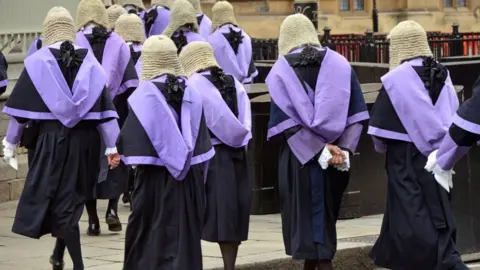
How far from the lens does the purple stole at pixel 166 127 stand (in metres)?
9.88

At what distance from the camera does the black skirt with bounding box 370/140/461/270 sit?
35.2ft

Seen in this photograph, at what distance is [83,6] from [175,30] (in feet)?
5.37

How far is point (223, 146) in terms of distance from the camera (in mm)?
11500

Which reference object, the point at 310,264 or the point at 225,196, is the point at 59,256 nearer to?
the point at 225,196

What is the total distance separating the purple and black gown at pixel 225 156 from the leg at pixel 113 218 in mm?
2289

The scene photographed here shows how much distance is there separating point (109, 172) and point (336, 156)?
8.91 feet

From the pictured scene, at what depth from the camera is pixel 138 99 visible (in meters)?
10.0

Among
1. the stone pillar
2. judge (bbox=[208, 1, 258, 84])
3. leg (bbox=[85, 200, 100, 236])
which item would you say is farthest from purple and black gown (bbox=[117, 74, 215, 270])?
the stone pillar

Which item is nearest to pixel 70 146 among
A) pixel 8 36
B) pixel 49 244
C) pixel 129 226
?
pixel 129 226

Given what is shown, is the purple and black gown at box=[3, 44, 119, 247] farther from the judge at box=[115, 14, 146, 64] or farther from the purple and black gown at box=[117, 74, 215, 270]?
the judge at box=[115, 14, 146, 64]

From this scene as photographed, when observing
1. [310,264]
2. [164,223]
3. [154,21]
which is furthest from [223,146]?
[154,21]

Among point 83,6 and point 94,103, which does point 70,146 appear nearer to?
point 94,103

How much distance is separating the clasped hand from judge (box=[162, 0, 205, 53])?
447 centimetres

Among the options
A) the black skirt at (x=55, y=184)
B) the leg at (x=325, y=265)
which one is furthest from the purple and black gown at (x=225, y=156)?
the black skirt at (x=55, y=184)
